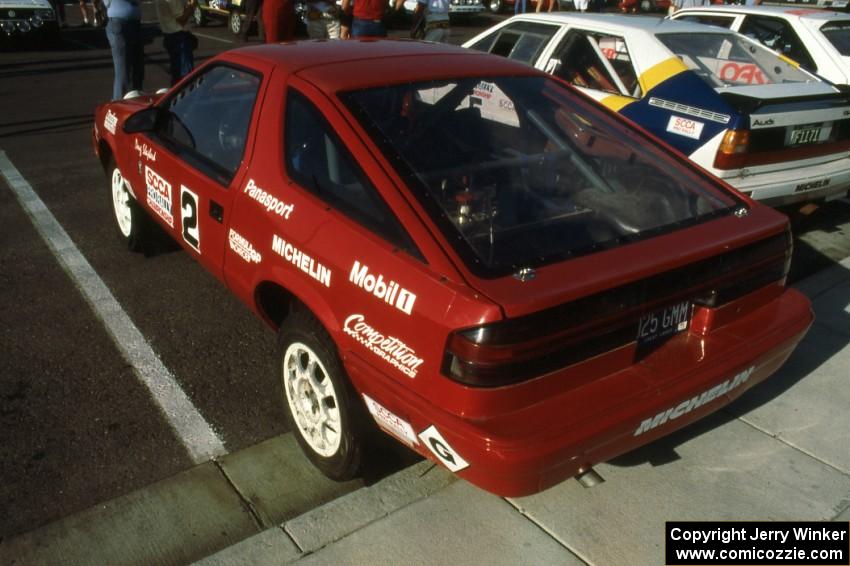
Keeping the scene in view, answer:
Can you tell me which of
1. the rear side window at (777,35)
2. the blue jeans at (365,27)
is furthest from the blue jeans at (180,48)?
the rear side window at (777,35)

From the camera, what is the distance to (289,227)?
2.84 m

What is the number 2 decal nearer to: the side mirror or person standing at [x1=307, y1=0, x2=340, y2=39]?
the side mirror

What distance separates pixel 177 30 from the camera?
28.6 ft

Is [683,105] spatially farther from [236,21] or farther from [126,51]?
[236,21]

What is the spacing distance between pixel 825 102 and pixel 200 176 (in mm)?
4039

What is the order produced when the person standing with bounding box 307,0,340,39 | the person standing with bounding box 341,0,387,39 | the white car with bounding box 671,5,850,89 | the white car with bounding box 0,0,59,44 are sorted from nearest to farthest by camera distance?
the white car with bounding box 671,5,850,89 → the person standing with bounding box 341,0,387,39 → the person standing with bounding box 307,0,340,39 → the white car with bounding box 0,0,59,44

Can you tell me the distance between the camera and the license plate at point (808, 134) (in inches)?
194

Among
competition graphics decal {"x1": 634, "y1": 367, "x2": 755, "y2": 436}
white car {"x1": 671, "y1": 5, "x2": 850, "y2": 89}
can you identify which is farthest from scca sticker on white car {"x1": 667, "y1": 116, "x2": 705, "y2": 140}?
white car {"x1": 671, "y1": 5, "x2": 850, "y2": 89}

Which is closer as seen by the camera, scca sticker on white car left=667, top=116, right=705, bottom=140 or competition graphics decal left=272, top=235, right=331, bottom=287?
competition graphics decal left=272, top=235, right=331, bottom=287

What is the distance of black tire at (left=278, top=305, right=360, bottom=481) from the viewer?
2.70 m

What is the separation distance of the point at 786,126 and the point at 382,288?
11.8 feet

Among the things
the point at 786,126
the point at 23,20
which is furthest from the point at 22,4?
the point at 786,126

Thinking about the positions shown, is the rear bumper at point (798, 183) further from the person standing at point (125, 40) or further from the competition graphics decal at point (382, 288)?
the person standing at point (125, 40)

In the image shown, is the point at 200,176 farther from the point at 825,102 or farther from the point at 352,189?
the point at 825,102
